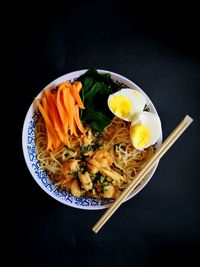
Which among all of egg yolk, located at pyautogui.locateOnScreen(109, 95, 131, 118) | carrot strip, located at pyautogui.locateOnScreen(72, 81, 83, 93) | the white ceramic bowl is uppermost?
egg yolk, located at pyautogui.locateOnScreen(109, 95, 131, 118)

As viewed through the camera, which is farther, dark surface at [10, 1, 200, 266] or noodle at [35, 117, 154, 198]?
dark surface at [10, 1, 200, 266]

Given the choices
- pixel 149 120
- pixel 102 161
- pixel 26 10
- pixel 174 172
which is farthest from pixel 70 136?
pixel 26 10

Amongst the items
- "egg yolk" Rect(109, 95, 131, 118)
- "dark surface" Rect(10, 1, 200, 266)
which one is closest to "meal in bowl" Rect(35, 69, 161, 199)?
"egg yolk" Rect(109, 95, 131, 118)

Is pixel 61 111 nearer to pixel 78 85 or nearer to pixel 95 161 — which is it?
pixel 78 85

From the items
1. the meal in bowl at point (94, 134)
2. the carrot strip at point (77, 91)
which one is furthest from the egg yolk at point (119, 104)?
the carrot strip at point (77, 91)

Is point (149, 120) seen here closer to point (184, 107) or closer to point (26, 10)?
point (184, 107)

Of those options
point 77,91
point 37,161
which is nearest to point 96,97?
point 77,91

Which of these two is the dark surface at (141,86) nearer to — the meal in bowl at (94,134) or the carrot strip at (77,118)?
the meal in bowl at (94,134)

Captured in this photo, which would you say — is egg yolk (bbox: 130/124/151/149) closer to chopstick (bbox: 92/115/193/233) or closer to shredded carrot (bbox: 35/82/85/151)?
chopstick (bbox: 92/115/193/233)
